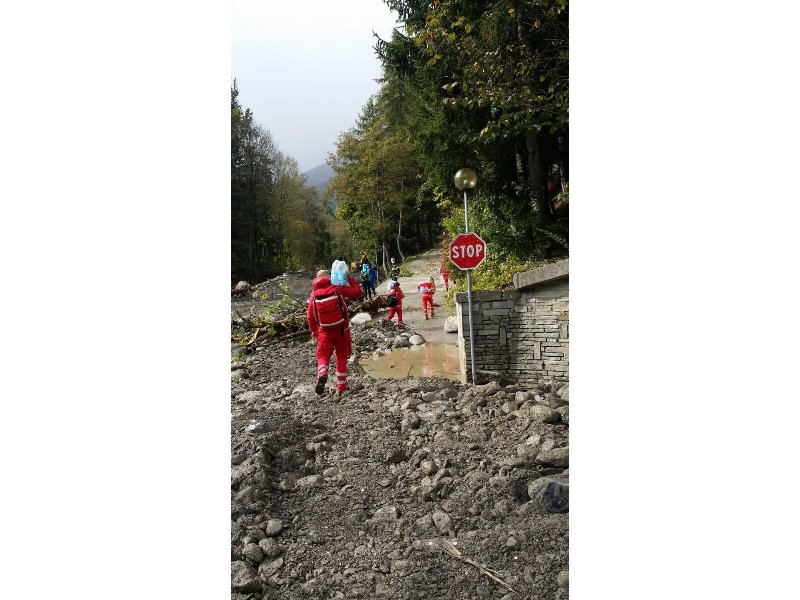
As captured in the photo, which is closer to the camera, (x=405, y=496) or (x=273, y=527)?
(x=273, y=527)

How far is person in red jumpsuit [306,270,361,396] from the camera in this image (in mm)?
4320

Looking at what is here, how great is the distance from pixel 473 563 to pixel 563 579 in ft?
1.17

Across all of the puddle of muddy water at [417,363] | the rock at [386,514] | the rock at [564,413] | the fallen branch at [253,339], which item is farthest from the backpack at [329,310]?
the fallen branch at [253,339]

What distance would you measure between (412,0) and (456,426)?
3737 millimetres

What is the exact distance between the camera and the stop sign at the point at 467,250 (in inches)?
171

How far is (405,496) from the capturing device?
2744 mm

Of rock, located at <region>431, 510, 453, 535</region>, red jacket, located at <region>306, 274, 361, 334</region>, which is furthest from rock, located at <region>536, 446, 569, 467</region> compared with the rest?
red jacket, located at <region>306, 274, 361, 334</region>

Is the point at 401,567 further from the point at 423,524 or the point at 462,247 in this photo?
the point at 462,247

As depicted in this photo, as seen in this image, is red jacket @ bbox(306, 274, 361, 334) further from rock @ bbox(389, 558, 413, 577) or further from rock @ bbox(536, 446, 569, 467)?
rock @ bbox(389, 558, 413, 577)

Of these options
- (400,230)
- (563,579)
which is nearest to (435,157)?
(400,230)

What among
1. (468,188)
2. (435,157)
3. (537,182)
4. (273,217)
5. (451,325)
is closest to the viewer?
(468,188)

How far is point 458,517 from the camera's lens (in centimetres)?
246

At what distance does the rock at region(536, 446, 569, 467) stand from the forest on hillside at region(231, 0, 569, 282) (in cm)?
272

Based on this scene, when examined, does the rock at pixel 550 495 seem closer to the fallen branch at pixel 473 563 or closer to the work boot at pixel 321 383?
the fallen branch at pixel 473 563
